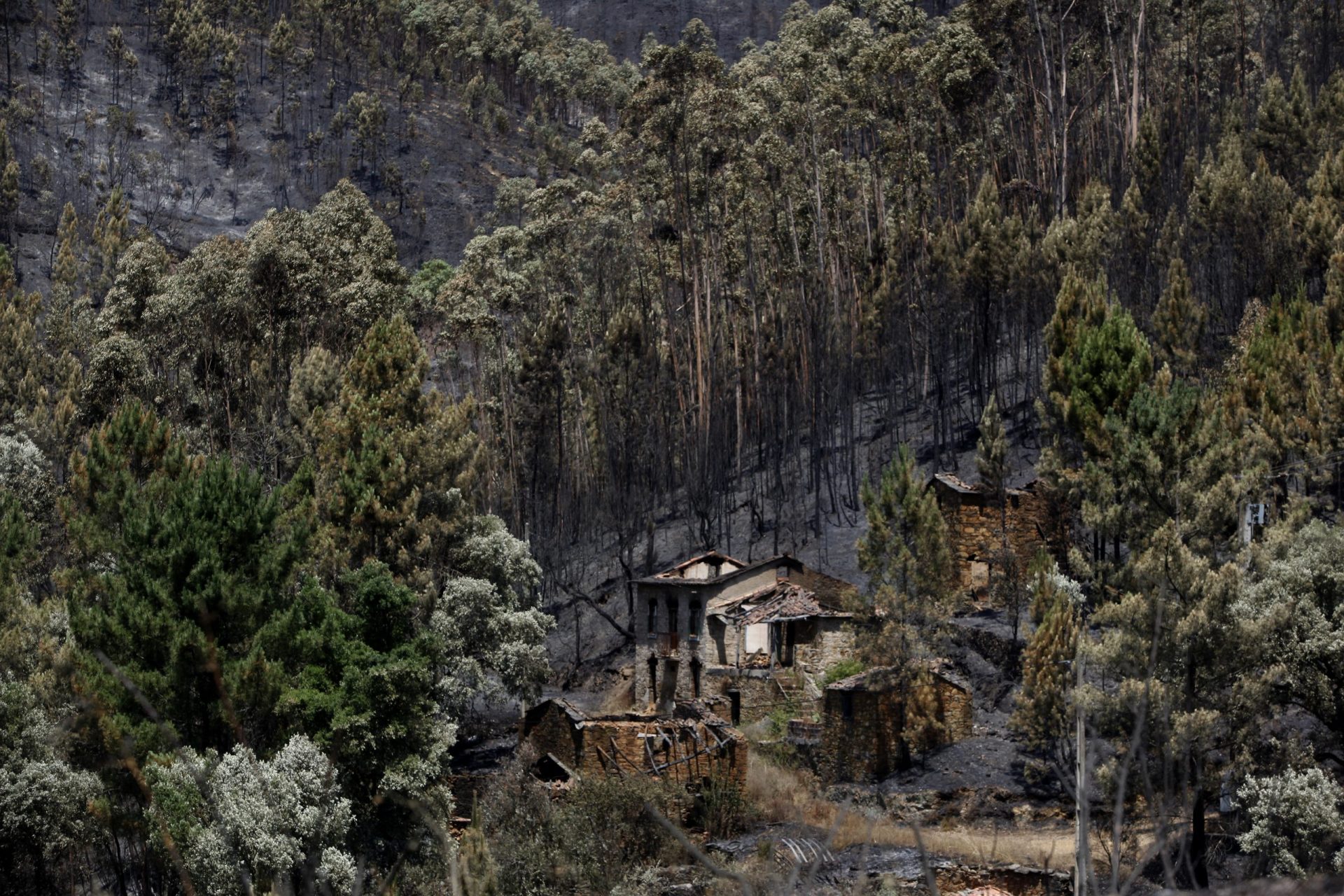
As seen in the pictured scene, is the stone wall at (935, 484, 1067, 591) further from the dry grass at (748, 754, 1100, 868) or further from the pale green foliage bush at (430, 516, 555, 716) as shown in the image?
the pale green foliage bush at (430, 516, 555, 716)

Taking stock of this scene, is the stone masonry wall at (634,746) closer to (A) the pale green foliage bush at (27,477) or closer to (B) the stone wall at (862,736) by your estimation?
(B) the stone wall at (862,736)

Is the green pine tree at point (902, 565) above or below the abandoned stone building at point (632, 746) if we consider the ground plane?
above

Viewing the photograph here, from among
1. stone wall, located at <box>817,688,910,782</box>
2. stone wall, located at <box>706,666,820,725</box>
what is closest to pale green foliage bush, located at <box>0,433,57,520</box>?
stone wall, located at <box>706,666,820,725</box>

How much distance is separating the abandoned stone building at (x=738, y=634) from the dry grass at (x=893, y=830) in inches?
193

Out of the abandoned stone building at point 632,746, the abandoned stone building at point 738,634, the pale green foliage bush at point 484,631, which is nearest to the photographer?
the abandoned stone building at point 632,746

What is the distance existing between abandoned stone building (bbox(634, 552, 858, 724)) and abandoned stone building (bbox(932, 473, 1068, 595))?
415 cm

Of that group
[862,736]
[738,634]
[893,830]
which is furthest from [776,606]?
[893,830]

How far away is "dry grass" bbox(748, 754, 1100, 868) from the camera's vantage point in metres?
36.7

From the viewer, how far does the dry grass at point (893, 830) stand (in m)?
36.7

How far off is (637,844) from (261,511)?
12210 mm

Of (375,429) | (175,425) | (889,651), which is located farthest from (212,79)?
(889,651)

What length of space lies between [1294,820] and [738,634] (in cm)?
2435

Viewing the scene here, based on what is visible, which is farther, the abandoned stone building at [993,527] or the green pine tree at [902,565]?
the abandoned stone building at [993,527]

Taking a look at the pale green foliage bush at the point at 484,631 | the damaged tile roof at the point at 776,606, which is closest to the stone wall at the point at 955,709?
the damaged tile roof at the point at 776,606
